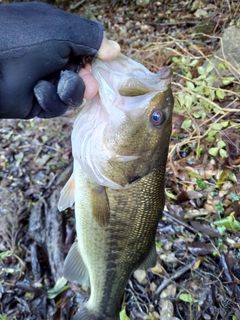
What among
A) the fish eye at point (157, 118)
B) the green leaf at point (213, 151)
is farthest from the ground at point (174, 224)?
the fish eye at point (157, 118)

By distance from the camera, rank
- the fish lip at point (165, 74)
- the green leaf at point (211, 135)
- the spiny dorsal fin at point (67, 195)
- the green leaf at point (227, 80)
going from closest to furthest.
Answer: the fish lip at point (165, 74)
the spiny dorsal fin at point (67, 195)
the green leaf at point (211, 135)
the green leaf at point (227, 80)

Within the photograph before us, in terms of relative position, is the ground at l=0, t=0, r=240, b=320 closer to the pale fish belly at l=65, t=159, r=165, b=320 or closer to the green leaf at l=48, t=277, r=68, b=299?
the green leaf at l=48, t=277, r=68, b=299

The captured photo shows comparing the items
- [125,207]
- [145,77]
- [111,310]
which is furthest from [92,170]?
[111,310]

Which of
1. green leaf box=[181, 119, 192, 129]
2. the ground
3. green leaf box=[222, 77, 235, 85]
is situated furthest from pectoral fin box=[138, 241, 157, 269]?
green leaf box=[222, 77, 235, 85]

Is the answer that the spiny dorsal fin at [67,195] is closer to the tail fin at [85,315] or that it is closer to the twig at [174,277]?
the tail fin at [85,315]

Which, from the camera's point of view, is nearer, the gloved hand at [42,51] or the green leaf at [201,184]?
the gloved hand at [42,51]
